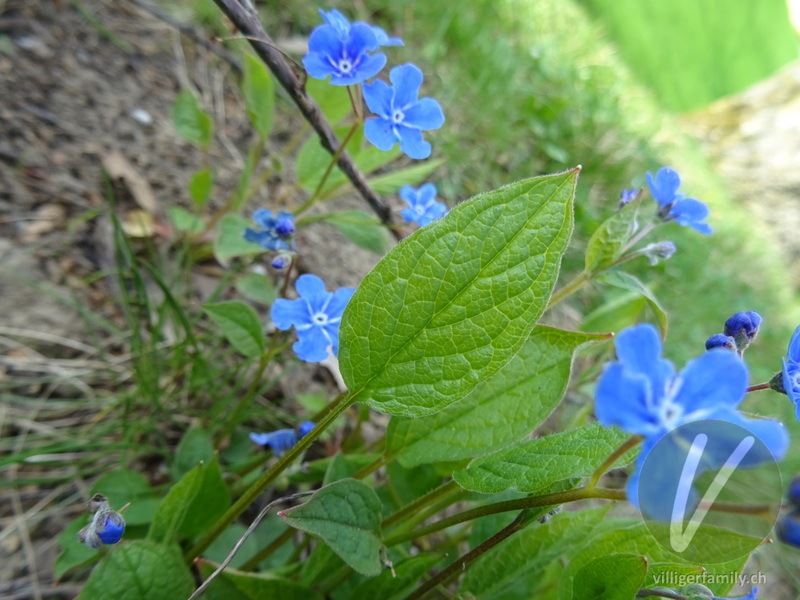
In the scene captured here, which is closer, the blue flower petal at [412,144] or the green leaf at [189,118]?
the blue flower petal at [412,144]

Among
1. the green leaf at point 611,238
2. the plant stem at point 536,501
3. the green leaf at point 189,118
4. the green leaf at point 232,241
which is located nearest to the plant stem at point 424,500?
the plant stem at point 536,501

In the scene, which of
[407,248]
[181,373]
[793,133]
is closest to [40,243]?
[181,373]

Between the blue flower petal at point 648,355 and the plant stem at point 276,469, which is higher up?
the blue flower petal at point 648,355

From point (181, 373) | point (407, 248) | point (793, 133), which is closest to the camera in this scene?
point (407, 248)

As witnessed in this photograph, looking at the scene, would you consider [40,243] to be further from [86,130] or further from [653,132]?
[653,132]

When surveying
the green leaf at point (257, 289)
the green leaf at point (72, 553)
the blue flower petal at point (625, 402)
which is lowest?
the green leaf at point (72, 553)

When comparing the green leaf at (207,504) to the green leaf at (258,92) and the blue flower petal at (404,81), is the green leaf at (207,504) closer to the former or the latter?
the blue flower petal at (404,81)
